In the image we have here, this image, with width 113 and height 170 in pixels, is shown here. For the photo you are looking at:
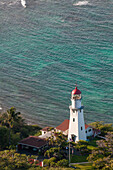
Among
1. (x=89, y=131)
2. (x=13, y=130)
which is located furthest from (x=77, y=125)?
(x=13, y=130)

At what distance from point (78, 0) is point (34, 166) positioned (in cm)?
9432

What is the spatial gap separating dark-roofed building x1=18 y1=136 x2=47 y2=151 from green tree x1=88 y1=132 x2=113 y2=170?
11.3m

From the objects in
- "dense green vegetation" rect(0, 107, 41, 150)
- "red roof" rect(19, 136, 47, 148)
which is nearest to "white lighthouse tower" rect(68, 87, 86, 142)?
"red roof" rect(19, 136, 47, 148)

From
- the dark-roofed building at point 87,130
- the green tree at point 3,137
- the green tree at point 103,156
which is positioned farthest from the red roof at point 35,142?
the green tree at point 103,156

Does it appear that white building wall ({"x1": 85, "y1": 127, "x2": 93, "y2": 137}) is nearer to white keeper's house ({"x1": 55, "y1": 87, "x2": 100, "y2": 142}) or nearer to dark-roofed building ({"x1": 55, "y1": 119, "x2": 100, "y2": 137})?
dark-roofed building ({"x1": 55, "y1": 119, "x2": 100, "y2": 137})

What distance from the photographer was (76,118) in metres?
72.3

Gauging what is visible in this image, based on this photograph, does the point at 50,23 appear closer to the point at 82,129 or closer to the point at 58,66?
the point at 58,66

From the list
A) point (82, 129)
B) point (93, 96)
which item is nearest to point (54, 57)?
point (93, 96)

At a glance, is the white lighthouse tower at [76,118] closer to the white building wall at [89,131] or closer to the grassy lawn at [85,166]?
the white building wall at [89,131]

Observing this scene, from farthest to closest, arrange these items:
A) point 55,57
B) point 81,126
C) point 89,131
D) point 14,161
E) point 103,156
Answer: point 55,57, point 89,131, point 81,126, point 103,156, point 14,161

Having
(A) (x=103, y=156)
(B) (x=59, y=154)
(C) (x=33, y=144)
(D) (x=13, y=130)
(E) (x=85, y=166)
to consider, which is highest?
(D) (x=13, y=130)

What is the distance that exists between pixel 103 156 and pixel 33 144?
14.8 m

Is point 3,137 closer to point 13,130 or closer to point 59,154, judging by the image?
point 13,130

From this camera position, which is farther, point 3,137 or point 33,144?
point 3,137
